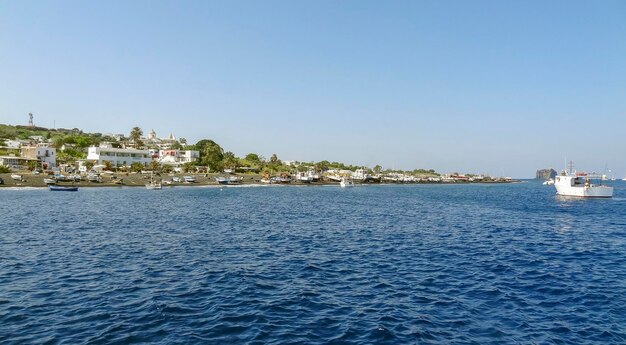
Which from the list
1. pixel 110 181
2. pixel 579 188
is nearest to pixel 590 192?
pixel 579 188

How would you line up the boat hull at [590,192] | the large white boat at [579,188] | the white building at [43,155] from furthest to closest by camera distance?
the white building at [43,155] → the large white boat at [579,188] → the boat hull at [590,192]

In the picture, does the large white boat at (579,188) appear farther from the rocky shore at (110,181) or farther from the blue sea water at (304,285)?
the rocky shore at (110,181)

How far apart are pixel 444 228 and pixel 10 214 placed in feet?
191

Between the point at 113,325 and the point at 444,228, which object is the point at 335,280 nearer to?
the point at 113,325

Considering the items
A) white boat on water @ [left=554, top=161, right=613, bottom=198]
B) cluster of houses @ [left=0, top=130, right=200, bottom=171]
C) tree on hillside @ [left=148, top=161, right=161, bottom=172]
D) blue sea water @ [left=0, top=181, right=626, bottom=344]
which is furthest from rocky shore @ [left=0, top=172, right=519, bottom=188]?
white boat on water @ [left=554, top=161, right=613, bottom=198]

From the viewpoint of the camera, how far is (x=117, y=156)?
173750 mm

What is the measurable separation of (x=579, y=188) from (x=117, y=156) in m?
174

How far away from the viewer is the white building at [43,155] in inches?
5871

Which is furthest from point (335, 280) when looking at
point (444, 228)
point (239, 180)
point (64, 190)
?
point (239, 180)

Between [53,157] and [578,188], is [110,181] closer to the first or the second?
[53,157]

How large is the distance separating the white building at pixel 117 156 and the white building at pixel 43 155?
1470 cm

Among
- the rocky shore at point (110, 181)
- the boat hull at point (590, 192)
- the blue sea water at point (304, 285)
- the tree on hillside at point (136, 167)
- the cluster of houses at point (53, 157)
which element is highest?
the cluster of houses at point (53, 157)

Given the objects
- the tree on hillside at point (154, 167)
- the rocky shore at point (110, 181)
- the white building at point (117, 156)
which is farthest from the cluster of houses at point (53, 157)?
the rocky shore at point (110, 181)

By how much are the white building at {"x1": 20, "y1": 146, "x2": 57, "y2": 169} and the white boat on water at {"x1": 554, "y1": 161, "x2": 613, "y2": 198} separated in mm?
176488
